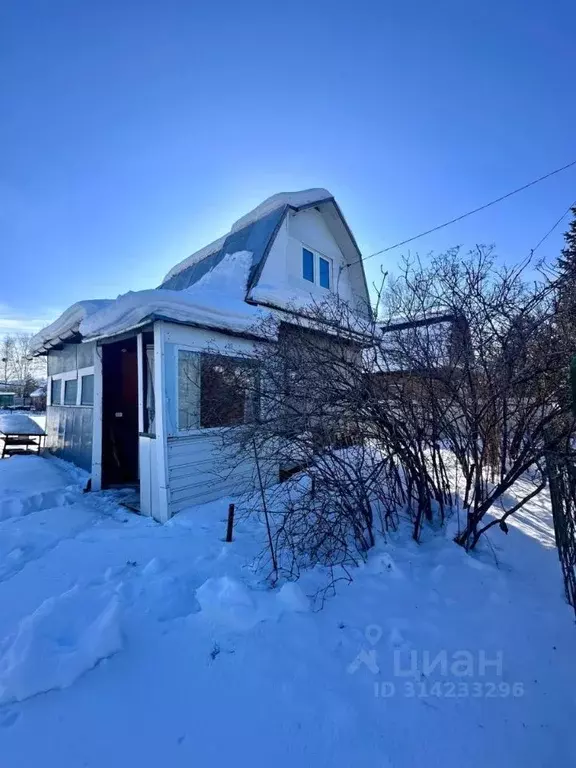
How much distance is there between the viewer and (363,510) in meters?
3.47

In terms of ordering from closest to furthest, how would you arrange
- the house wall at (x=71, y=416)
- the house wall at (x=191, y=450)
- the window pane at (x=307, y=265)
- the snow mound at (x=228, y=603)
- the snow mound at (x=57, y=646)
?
the snow mound at (x=57, y=646), the snow mound at (x=228, y=603), the house wall at (x=191, y=450), the house wall at (x=71, y=416), the window pane at (x=307, y=265)

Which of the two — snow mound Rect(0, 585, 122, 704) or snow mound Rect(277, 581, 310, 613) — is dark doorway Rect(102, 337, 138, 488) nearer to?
snow mound Rect(0, 585, 122, 704)

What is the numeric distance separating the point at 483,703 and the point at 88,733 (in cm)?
209

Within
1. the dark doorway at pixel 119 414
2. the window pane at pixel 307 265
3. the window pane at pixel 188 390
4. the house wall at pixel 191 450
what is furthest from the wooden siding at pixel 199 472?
the window pane at pixel 307 265

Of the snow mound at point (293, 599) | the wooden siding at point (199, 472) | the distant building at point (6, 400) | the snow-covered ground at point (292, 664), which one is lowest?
the snow-covered ground at point (292, 664)

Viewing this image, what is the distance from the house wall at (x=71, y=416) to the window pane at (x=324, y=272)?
655 cm

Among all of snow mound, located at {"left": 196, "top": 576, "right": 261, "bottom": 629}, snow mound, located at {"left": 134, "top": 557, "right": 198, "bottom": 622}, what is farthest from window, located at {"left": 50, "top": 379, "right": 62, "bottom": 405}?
snow mound, located at {"left": 196, "top": 576, "right": 261, "bottom": 629}

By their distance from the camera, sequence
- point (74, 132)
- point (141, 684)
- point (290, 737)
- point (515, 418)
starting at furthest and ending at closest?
point (74, 132), point (515, 418), point (141, 684), point (290, 737)

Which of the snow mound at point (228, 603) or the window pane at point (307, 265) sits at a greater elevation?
the window pane at point (307, 265)

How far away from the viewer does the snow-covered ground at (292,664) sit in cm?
172

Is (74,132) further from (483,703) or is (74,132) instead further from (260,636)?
(483,703)

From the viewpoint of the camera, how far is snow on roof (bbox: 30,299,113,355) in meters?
6.21

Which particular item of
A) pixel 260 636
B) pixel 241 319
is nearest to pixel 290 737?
pixel 260 636

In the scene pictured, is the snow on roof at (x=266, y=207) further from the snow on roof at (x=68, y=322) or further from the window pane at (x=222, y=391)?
the window pane at (x=222, y=391)
